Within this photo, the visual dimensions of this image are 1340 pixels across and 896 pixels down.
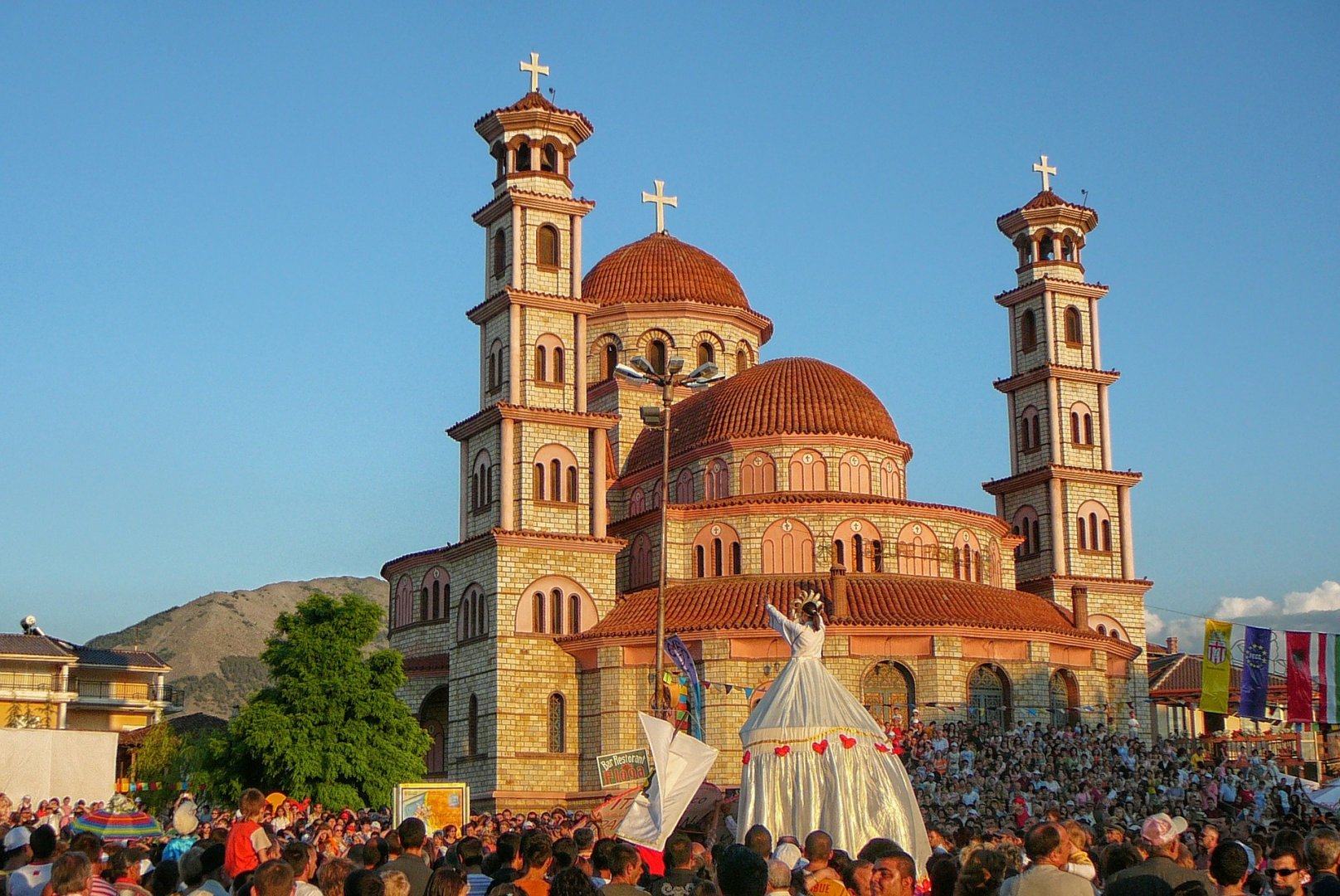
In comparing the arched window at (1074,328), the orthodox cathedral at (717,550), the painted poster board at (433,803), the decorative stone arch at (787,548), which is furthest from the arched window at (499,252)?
the painted poster board at (433,803)

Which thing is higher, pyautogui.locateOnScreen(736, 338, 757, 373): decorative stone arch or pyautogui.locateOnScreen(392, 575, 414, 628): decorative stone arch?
pyautogui.locateOnScreen(736, 338, 757, 373): decorative stone arch

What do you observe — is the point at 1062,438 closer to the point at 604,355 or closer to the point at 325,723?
the point at 604,355

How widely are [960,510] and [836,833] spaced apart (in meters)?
33.2

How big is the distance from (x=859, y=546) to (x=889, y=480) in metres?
4.08

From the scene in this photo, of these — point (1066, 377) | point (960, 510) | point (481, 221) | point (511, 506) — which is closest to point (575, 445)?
point (511, 506)

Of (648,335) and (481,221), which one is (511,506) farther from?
(648,335)

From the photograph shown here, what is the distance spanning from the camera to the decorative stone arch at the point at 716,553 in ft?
163

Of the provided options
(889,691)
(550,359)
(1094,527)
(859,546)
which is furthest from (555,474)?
(1094,527)

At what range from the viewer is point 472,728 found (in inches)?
1881

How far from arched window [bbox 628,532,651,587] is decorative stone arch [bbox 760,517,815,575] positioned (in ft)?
15.6

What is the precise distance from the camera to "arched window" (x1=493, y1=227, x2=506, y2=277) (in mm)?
51750

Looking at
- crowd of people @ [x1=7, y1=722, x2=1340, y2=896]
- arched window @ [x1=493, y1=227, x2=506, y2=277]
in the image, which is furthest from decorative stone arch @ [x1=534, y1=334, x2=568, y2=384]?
crowd of people @ [x1=7, y1=722, x2=1340, y2=896]

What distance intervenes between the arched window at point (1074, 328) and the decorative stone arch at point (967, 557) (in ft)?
36.9

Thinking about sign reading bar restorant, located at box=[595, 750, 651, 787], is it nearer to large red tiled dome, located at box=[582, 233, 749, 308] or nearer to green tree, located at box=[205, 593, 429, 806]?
green tree, located at box=[205, 593, 429, 806]
